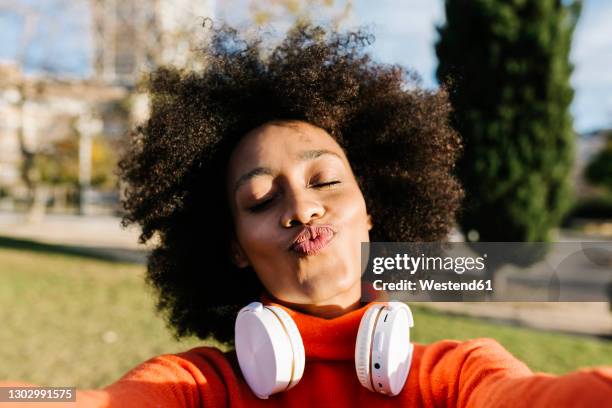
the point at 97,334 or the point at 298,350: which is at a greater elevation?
the point at 298,350

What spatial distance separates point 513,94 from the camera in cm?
847

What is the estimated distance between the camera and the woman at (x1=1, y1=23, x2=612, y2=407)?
5.16 feet

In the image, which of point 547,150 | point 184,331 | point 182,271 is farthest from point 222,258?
point 547,150

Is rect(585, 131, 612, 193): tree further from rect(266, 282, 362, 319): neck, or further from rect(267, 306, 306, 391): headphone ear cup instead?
rect(267, 306, 306, 391): headphone ear cup

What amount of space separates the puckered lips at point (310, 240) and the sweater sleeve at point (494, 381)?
1.41 ft

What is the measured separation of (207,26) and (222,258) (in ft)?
2.92

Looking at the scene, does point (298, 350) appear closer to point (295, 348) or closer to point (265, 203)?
point (295, 348)

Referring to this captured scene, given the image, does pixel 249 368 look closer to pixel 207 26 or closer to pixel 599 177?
pixel 207 26

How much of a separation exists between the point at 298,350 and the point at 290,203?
40 centimetres

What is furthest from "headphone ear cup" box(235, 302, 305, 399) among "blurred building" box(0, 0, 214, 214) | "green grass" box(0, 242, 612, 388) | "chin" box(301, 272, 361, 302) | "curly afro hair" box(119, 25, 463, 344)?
"blurred building" box(0, 0, 214, 214)

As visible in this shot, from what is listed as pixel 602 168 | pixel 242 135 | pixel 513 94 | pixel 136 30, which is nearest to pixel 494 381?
pixel 242 135

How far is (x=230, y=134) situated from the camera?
2074 millimetres

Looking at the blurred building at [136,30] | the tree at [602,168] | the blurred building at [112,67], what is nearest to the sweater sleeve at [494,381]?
the blurred building at [112,67]

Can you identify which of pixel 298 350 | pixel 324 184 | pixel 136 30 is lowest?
pixel 298 350
